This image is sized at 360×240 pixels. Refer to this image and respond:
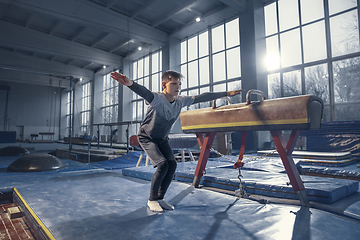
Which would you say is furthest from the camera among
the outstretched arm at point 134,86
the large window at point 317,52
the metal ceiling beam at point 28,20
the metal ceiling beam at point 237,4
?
the metal ceiling beam at point 28,20

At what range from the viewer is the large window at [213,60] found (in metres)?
9.34

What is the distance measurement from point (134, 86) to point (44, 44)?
1205 centimetres

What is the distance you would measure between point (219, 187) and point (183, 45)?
10313 millimetres

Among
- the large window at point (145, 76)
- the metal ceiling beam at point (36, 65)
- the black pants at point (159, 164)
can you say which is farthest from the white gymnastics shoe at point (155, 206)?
the metal ceiling beam at point (36, 65)

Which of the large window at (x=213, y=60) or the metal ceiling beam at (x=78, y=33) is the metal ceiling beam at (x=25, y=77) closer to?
the metal ceiling beam at (x=78, y=33)

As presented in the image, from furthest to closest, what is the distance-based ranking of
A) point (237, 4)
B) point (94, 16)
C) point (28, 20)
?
point (28, 20)
point (94, 16)
point (237, 4)

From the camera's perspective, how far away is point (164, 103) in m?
2.01

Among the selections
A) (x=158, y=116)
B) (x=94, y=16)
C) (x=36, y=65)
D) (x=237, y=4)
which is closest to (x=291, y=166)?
(x=158, y=116)

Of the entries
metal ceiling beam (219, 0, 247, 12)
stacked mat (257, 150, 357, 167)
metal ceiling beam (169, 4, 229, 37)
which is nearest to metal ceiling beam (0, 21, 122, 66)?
metal ceiling beam (169, 4, 229, 37)

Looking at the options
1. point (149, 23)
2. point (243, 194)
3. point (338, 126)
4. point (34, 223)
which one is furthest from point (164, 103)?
point (149, 23)

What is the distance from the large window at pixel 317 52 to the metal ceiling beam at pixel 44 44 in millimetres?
9433

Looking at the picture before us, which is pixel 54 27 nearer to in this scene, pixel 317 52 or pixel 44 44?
pixel 44 44

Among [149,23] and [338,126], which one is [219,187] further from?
[149,23]

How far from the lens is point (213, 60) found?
1014cm
